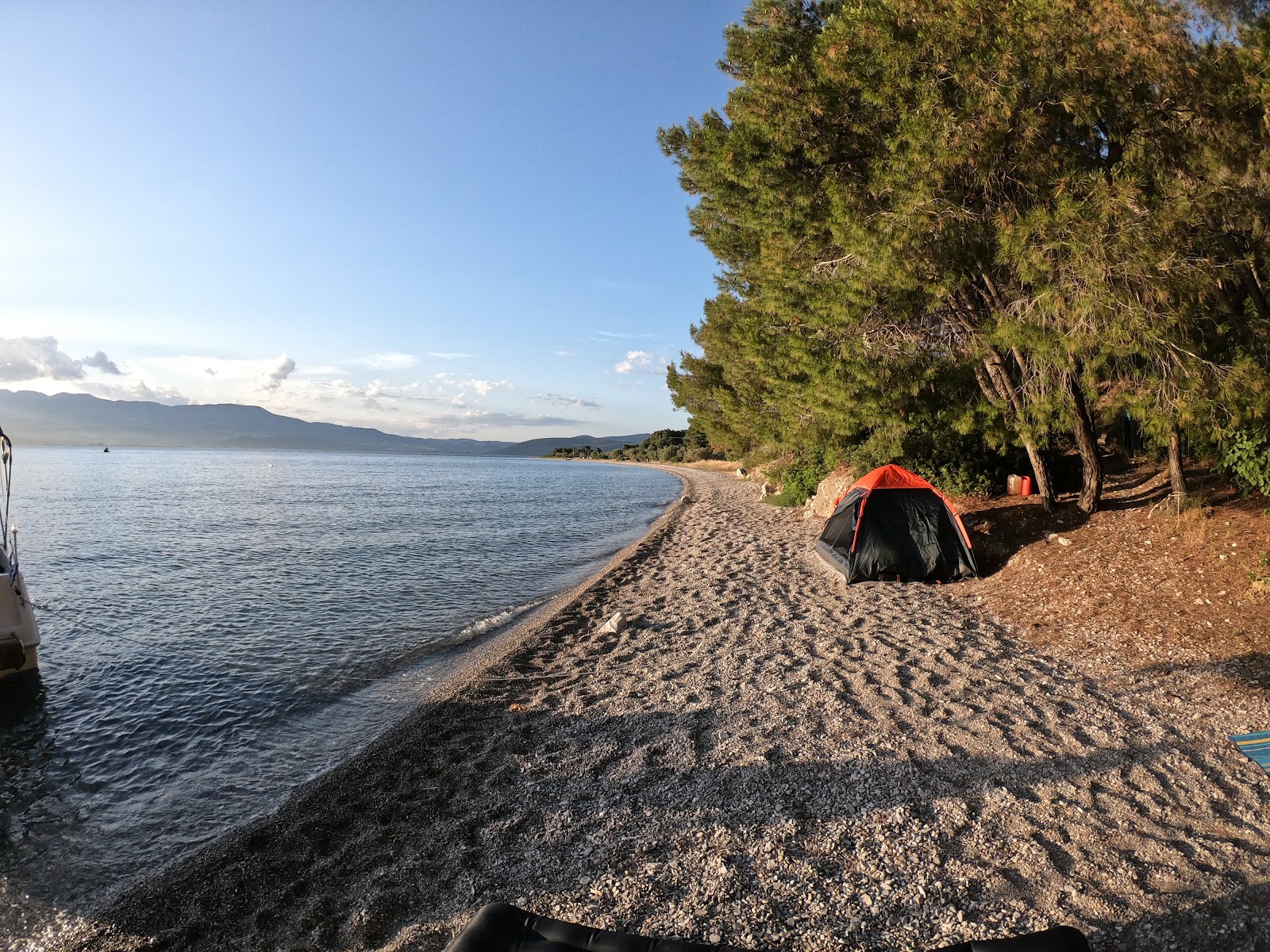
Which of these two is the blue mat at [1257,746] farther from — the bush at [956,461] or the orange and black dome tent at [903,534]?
the bush at [956,461]

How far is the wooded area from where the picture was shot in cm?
841

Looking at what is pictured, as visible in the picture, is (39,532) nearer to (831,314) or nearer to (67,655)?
(67,655)

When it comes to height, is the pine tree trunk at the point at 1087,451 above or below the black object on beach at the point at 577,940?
above

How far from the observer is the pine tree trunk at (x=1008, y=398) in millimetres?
11516

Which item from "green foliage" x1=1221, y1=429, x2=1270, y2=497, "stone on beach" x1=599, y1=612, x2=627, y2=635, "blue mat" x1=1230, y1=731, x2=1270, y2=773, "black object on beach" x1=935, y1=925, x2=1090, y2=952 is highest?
"green foliage" x1=1221, y1=429, x2=1270, y2=497

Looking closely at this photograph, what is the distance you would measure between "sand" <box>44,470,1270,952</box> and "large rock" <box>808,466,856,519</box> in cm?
984

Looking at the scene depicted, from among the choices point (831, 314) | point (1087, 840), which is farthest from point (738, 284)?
point (1087, 840)

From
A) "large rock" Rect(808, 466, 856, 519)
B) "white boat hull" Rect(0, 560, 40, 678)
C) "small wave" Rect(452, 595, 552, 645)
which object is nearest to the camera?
"white boat hull" Rect(0, 560, 40, 678)

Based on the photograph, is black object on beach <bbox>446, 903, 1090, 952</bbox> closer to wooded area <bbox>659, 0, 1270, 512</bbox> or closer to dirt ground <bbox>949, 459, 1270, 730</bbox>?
dirt ground <bbox>949, 459, 1270, 730</bbox>

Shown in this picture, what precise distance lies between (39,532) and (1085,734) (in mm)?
31775

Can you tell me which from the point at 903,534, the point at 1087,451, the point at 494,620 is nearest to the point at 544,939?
the point at 494,620

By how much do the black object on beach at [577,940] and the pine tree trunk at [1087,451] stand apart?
33.2 feet

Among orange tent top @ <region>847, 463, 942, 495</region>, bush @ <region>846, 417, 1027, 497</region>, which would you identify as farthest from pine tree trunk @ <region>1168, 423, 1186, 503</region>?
bush @ <region>846, 417, 1027, 497</region>

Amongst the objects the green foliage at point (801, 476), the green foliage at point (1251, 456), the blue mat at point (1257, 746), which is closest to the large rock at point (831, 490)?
the green foliage at point (801, 476)
